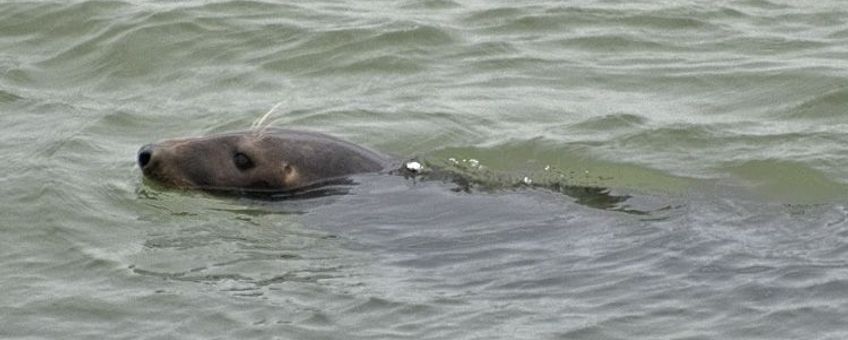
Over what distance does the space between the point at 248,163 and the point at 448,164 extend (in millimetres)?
1183

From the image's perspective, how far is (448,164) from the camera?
33.1 ft

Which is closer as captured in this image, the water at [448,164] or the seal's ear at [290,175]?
the water at [448,164]

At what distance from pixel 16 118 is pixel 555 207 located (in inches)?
153

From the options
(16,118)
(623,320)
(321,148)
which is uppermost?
(16,118)

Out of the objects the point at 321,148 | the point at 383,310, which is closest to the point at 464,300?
the point at 383,310

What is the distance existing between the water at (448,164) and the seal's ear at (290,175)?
0.54 ft

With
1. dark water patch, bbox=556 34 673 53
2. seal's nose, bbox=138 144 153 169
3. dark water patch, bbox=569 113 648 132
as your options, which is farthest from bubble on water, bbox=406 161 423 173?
dark water patch, bbox=556 34 673 53

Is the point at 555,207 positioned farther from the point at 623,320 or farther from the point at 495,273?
the point at 623,320

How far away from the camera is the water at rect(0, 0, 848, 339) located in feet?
25.6

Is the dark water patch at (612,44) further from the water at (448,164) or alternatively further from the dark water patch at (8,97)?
the dark water patch at (8,97)

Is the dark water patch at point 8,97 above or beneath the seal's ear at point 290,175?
above

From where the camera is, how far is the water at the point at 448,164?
7793 millimetres

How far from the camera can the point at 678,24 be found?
13148mm

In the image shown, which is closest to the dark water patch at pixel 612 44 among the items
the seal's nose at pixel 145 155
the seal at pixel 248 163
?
the seal at pixel 248 163
